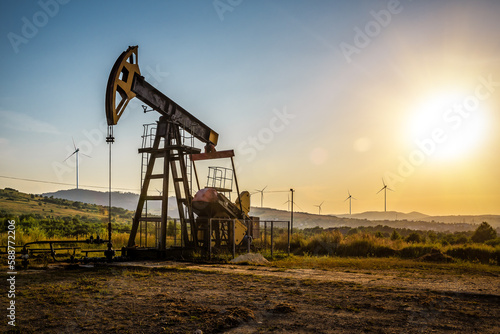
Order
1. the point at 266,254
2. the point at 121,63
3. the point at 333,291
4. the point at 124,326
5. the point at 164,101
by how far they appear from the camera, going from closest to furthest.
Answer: the point at 124,326, the point at 333,291, the point at 121,63, the point at 164,101, the point at 266,254

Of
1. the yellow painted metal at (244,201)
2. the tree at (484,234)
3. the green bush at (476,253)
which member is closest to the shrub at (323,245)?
the yellow painted metal at (244,201)

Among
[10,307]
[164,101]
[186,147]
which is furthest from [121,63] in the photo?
[10,307]

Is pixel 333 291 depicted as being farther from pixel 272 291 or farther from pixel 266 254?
pixel 266 254

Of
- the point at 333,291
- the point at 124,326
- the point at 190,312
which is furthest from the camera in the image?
the point at 333,291

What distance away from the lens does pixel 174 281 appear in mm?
9609

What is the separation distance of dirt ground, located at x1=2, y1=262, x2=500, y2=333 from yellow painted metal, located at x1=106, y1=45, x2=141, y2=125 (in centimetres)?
478

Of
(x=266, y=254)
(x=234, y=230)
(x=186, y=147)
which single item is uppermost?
(x=186, y=147)

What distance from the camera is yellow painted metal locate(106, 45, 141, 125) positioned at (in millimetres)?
12578

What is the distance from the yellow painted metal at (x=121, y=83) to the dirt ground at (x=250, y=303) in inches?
188

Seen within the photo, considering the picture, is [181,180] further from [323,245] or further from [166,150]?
[323,245]

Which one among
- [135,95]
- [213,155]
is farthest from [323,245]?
[135,95]

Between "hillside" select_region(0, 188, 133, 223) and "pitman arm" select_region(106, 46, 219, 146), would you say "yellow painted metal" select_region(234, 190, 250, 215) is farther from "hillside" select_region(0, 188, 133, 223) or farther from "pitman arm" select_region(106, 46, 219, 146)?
"hillside" select_region(0, 188, 133, 223)

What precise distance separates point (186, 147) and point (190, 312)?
380 inches

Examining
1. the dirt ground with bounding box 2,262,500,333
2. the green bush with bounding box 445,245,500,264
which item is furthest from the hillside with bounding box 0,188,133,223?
the green bush with bounding box 445,245,500,264
